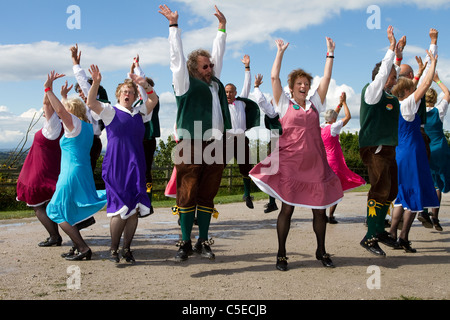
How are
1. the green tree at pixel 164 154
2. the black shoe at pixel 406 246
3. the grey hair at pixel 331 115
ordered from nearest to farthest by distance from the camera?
the black shoe at pixel 406 246 < the grey hair at pixel 331 115 < the green tree at pixel 164 154

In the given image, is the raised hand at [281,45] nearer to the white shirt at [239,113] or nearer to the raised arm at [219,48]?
the raised arm at [219,48]

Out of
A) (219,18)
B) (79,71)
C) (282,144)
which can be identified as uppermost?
(219,18)

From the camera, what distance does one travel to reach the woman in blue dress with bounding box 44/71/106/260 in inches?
216

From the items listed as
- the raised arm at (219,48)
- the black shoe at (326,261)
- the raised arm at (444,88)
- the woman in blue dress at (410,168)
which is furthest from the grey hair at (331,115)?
the black shoe at (326,261)

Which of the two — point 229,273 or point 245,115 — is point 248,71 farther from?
point 229,273

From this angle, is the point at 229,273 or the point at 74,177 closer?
the point at 229,273

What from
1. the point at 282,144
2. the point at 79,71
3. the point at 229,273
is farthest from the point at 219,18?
the point at 229,273

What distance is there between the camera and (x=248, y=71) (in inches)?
329

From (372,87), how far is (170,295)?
10.7 feet

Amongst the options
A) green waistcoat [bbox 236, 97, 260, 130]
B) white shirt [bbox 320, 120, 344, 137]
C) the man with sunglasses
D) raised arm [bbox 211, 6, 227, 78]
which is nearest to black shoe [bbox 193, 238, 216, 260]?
the man with sunglasses

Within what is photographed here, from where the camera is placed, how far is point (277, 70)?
16.1ft

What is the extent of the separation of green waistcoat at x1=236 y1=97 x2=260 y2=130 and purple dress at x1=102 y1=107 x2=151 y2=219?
3644mm

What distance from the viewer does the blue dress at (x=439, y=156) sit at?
8116 millimetres

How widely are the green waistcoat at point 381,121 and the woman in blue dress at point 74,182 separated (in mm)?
3329
